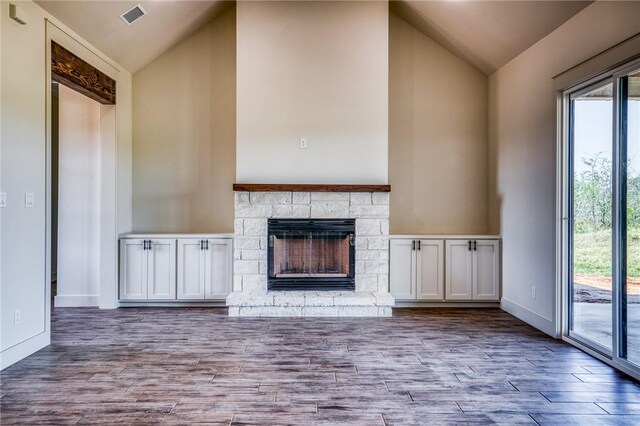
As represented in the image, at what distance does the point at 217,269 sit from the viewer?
15.4ft

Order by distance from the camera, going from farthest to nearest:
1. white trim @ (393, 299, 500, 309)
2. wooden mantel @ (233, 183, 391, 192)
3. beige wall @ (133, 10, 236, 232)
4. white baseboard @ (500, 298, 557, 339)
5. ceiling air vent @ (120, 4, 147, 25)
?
beige wall @ (133, 10, 236, 232) → white trim @ (393, 299, 500, 309) → wooden mantel @ (233, 183, 391, 192) → ceiling air vent @ (120, 4, 147, 25) → white baseboard @ (500, 298, 557, 339)

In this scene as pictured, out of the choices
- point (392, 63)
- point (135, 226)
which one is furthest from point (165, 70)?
point (392, 63)

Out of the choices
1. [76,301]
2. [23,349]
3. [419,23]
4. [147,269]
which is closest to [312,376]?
[23,349]

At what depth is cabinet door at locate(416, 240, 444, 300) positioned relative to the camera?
4672 millimetres

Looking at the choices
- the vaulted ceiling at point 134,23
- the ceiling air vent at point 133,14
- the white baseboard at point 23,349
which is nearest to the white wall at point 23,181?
the white baseboard at point 23,349

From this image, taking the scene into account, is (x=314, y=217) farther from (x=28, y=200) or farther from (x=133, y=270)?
(x=28, y=200)

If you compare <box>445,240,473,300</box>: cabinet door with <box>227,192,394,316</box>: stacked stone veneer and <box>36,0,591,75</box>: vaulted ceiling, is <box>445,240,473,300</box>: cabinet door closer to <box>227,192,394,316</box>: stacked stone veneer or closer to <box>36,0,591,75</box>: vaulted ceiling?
<box>227,192,394,316</box>: stacked stone veneer

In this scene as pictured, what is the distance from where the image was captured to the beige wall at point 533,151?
126 inches

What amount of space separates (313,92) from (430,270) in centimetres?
242

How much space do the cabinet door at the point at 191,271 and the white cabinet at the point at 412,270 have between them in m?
2.19

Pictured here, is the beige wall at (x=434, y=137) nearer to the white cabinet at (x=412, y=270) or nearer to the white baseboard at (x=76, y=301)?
the white cabinet at (x=412, y=270)

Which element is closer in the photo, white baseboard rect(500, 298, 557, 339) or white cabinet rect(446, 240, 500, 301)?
white baseboard rect(500, 298, 557, 339)

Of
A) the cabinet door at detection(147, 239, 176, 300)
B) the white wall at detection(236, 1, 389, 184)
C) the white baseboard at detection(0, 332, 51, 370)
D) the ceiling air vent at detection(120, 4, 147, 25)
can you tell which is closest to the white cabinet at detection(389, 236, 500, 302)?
the white wall at detection(236, 1, 389, 184)

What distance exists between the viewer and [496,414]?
2266 millimetres
